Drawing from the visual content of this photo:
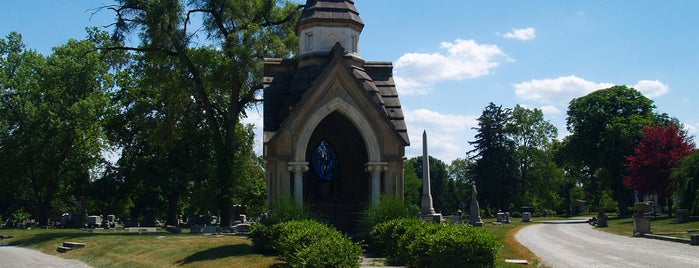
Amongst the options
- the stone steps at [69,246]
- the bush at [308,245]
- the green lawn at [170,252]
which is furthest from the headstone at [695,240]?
the stone steps at [69,246]

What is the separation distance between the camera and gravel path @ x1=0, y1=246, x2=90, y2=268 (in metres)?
20.2

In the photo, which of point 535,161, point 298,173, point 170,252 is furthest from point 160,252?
point 535,161

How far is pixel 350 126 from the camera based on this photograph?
2197 centimetres

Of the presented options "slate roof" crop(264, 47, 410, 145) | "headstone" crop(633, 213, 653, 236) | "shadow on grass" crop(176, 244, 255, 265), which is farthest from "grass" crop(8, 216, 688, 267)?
"slate roof" crop(264, 47, 410, 145)

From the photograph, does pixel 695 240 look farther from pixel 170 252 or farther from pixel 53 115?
pixel 53 115

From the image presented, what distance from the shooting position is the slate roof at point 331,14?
21.5 m

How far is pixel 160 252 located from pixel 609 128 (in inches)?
1707

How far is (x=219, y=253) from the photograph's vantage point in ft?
57.2

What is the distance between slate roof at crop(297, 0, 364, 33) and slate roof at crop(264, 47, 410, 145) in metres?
1.36

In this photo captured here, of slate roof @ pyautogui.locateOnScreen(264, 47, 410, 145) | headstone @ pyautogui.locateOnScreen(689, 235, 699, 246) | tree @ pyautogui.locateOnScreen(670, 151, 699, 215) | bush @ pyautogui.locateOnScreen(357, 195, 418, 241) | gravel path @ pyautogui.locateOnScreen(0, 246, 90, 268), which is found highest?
slate roof @ pyautogui.locateOnScreen(264, 47, 410, 145)

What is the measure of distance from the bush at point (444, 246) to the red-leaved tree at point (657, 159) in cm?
3468

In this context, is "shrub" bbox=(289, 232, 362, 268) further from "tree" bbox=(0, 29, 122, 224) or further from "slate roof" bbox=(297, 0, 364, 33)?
"tree" bbox=(0, 29, 122, 224)

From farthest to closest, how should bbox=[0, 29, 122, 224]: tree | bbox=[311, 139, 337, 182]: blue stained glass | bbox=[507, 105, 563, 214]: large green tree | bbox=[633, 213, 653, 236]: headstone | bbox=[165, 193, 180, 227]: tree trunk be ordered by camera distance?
bbox=[507, 105, 563, 214]: large green tree → bbox=[165, 193, 180, 227]: tree trunk → bbox=[0, 29, 122, 224]: tree → bbox=[633, 213, 653, 236]: headstone → bbox=[311, 139, 337, 182]: blue stained glass

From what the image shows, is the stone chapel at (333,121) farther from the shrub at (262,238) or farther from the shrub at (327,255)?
the shrub at (327,255)
